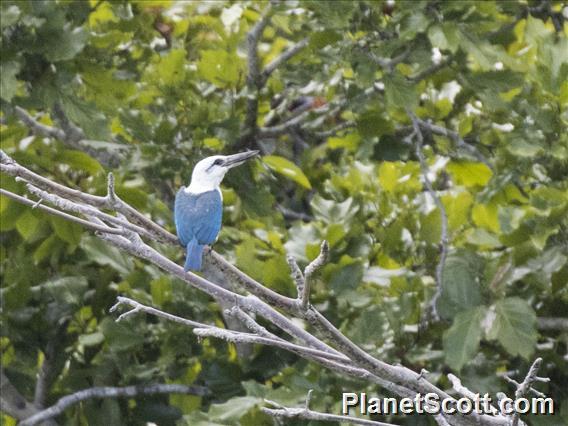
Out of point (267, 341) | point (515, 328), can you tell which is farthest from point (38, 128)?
point (267, 341)

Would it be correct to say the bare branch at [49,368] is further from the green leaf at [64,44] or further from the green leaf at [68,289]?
the green leaf at [64,44]

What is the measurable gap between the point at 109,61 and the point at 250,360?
1560 mm

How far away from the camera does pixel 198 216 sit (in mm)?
4137

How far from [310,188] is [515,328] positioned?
48.0 inches

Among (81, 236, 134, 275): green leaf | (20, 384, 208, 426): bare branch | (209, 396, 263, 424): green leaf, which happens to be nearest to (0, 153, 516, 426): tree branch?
(209, 396, 263, 424): green leaf

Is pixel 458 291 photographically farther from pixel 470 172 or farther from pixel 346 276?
pixel 470 172

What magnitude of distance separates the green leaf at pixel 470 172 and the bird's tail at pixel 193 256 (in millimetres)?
1909

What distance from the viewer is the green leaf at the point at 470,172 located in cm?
539

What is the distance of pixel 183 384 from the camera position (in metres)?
5.54

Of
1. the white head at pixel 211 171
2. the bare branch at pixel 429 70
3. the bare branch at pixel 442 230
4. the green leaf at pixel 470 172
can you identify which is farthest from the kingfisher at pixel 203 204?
the green leaf at pixel 470 172

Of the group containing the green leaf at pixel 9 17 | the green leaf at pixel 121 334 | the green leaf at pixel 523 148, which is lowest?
the green leaf at pixel 121 334

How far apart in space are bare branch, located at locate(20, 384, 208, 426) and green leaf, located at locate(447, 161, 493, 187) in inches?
56.5

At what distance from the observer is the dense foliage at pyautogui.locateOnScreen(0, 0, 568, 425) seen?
4.75 metres

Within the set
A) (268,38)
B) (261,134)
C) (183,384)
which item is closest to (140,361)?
(183,384)
